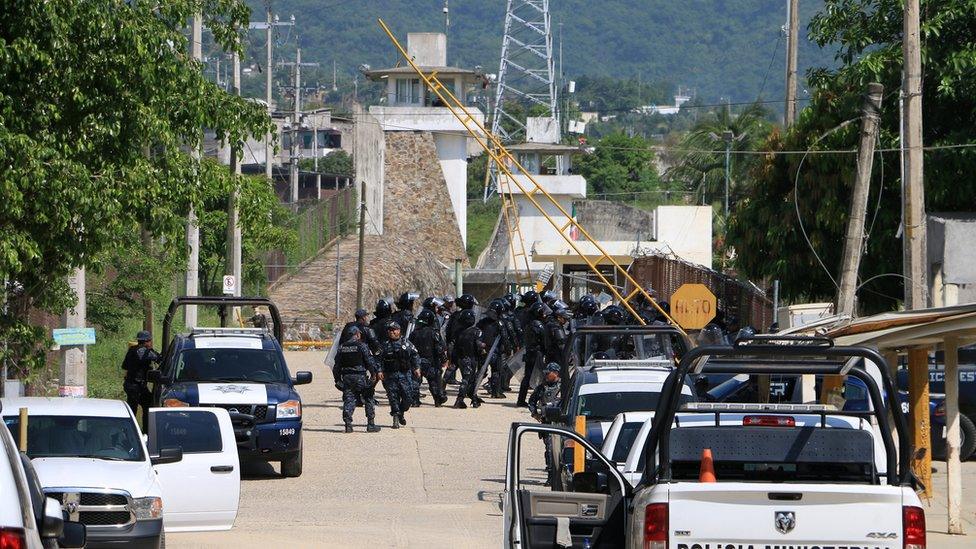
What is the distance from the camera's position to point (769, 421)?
9.07 m

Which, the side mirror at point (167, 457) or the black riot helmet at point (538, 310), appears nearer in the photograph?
the side mirror at point (167, 457)

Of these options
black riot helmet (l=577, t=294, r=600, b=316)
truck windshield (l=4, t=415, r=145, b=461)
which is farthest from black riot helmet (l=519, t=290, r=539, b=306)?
truck windshield (l=4, t=415, r=145, b=461)

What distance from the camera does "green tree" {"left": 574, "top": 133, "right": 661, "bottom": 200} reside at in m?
130

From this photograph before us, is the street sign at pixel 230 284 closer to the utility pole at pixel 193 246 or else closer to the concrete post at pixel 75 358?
the utility pole at pixel 193 246

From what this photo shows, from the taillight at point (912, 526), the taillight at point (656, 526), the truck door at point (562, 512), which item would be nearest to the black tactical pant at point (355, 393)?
the truck door at point (562, 512)

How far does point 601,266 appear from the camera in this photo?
210 ft

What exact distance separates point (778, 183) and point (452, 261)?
151 feet

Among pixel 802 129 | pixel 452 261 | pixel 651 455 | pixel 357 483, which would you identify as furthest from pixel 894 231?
pixel 452 261

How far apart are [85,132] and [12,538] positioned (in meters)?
9.26

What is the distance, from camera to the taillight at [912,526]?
307 inches

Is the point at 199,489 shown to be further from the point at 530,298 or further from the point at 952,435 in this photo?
the point at 530,298


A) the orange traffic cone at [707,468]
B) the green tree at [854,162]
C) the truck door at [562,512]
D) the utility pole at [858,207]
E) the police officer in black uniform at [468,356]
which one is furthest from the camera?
the police officer in black uniform at [468,356]

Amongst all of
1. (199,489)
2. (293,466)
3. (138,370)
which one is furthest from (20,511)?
(138,370)

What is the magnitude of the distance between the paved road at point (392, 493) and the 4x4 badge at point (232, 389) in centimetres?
112
